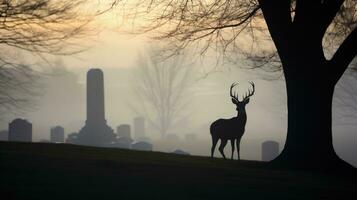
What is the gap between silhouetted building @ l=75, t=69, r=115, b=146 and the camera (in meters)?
34.9

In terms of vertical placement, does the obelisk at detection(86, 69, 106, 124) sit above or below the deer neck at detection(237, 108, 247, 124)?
above

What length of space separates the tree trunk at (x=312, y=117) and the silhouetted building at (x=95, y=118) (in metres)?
21.4

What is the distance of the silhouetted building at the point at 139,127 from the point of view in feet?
200

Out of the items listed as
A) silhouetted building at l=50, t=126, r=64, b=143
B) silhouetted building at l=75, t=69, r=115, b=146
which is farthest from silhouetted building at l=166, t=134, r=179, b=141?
silhouetted building at l=75, t=69, r=115, b=146

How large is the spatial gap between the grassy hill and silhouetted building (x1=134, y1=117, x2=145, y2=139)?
1876 inches

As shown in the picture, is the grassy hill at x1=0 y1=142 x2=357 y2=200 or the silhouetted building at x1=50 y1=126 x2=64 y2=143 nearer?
the grassy hill at x1=0 y1=142 x2=357 y2=200

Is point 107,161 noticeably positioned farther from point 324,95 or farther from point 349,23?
point 349,23

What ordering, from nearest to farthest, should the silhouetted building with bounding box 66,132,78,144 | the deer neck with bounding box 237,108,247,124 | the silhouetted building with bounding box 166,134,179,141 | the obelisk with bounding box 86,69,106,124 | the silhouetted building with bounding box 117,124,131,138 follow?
the deer neck with bounding box 237,108,247,124 → the obelisk with bounding box 86,69,106,124 → the silhouetted building with bounding box 66,132,78,144 → the silhouetted building with bounding box 117,124,131,138 → the silhouetted building with bounding box 166,134,179,141

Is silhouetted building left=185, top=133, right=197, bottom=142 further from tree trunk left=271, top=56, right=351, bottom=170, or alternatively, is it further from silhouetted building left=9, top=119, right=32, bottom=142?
tree trunk left=271, top=56, right=351, bottom=170

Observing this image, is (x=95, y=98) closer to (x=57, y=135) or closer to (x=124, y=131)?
(x=124, y=131)

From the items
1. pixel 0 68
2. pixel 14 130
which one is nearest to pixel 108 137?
pixel 14 130

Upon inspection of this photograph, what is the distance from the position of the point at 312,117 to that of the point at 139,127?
47.6 metres

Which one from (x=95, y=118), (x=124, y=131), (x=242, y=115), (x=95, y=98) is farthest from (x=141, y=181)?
(x=124, y=131)

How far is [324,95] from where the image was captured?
569 inches
